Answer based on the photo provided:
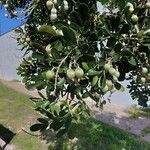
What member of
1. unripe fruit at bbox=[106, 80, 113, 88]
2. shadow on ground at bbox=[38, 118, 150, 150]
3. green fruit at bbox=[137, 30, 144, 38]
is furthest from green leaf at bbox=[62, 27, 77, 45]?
shadow on ground at bbox=[38, 118, 150, 150]

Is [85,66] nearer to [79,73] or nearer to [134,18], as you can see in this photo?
[79,73]

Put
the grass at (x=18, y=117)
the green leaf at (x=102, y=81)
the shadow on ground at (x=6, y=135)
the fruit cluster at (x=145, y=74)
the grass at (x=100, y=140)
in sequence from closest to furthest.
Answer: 1. the green leaf at (x=102, y=81)
2. the fruit cluster at (x=145, y=74)
3. the grass at (x=100, y=140)
4. the grass at (x=18, y=117)
5. the shadow on ground at (x=6, y=135)

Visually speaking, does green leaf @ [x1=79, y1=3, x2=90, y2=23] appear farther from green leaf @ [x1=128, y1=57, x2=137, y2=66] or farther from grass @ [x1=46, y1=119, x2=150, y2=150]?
grass @ [x1=46, y1=119, x2=150, y2=150]

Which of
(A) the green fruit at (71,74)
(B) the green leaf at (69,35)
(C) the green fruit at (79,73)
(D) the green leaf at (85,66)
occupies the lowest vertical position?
(A) the green fruit at (71,74)

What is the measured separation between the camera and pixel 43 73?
2.74 m

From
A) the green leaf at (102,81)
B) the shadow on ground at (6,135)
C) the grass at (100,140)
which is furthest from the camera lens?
the shadow on ground at (6,135)

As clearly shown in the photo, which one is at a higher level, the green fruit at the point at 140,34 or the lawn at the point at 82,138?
the green fruit at the point at 140,34

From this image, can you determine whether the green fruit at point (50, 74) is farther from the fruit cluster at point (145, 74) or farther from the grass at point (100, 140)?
the grass at point (100, 140)

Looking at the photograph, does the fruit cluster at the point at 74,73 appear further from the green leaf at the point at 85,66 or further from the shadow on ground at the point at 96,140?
Answer: the shadow on ground at the point at 96,140

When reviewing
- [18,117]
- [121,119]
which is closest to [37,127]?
[18,117]

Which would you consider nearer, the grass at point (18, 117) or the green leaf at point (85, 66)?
the green leaf at point (85, 66)

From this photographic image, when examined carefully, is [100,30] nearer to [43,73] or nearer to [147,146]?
[43,73]

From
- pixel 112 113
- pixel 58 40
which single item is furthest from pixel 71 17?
pixel 112 113

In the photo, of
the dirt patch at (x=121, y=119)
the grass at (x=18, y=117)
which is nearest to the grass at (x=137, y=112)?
the dirt patch at (x=121, y=119)
